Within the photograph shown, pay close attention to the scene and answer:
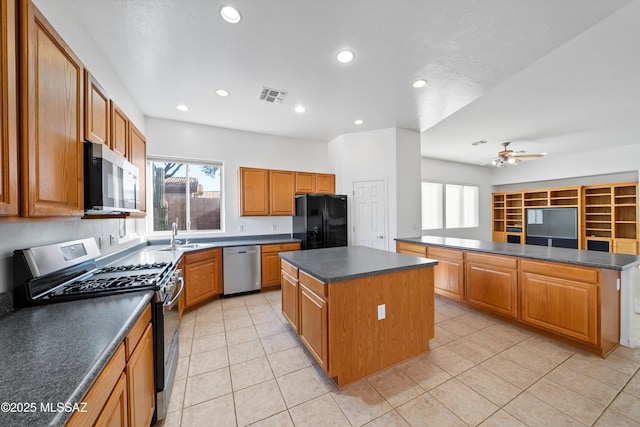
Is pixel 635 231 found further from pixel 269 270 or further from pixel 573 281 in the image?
pixel 269 270

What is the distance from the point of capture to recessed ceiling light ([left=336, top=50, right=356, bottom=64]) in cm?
220

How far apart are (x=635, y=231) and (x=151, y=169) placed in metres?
10.2

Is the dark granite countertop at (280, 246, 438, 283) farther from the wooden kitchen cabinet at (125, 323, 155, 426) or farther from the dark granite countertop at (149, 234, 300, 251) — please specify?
the dark granite countertop at (149, 234, 300, 251)

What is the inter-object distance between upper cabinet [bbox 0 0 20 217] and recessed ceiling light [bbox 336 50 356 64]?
6.69 ft

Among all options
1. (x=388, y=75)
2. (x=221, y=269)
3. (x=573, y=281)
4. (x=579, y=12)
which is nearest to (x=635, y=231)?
(x=573, y=281)

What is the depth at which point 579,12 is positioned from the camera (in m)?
1.73

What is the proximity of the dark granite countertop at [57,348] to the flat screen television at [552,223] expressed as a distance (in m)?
8.92

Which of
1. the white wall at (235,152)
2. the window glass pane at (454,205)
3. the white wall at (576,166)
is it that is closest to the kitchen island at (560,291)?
the white wall at (235,152)

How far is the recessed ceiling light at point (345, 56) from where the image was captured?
2.20 metres

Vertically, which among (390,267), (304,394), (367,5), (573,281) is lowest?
(304,394)

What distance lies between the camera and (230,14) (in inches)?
69.3

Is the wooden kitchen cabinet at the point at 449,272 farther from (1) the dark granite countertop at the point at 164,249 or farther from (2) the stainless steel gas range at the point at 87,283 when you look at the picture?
(2) the stainless steel gas range at the point at 87,283

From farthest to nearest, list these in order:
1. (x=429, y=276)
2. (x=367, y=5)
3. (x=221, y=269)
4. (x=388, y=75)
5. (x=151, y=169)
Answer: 1. (x=151, y=169)
2. (x=221, y=269)
3. (x=388, y=75)
4. (x=429, y=276)
5. (x=367, y=5)

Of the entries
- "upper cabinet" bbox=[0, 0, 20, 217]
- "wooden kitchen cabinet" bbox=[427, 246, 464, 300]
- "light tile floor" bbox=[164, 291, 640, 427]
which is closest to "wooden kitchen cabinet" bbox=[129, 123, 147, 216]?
"upper cabinet" bbox=[0, 0, 20, 217]
